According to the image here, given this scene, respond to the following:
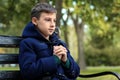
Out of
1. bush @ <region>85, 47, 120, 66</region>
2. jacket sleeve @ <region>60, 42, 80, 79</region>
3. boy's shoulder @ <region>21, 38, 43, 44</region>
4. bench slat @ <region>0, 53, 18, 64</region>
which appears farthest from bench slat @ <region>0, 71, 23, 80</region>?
bush @ <region>85, 47, 120, 66</region>

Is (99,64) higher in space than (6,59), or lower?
Result: lower

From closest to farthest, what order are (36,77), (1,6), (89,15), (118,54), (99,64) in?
(36,77), (1,6), (89,15), (118,54), (99,64)

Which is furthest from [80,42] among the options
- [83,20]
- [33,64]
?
[33,64]

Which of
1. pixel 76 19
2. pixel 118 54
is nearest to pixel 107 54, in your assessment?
pixel 118 54

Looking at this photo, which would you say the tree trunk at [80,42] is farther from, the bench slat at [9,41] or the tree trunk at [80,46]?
the bench slat at [9,41]

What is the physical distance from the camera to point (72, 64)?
4.28 metres

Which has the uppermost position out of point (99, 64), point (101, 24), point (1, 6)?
point (1, 6)

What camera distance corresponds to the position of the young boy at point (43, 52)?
3.92m

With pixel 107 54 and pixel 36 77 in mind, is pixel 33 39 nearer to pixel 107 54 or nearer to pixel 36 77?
pixel 36 77

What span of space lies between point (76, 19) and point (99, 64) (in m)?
21.2

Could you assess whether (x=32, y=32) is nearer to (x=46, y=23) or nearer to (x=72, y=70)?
(x=46, y=23)

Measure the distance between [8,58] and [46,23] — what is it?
1.80 ft

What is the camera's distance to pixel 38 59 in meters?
4.00

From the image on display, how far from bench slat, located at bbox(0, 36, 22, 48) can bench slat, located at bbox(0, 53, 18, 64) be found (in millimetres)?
106
